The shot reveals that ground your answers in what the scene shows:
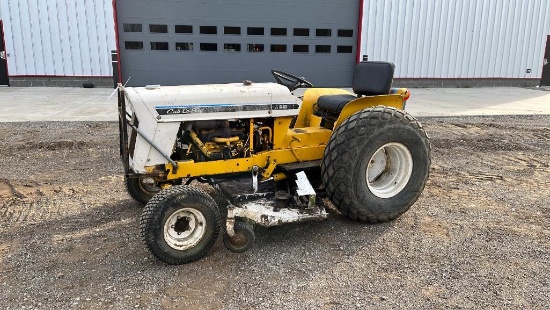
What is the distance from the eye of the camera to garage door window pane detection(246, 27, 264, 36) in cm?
1268

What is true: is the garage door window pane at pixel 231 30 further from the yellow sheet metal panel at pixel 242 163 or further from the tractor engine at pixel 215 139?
the tractor engine at pixel 215 139

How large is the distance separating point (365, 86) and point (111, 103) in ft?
25.3

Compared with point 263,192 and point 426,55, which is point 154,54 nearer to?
point 426,55

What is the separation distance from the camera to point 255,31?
12727 mm

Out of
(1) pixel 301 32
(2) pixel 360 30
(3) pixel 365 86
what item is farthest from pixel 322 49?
(3) pixel 365 86

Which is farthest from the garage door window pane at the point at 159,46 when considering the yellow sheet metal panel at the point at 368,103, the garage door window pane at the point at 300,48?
the yellow sheet metal panel at the point at 368,103

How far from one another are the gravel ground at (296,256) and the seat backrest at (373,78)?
117cm

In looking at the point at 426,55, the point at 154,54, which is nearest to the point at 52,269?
the point at 154,54

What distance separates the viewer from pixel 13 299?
2.70 metres

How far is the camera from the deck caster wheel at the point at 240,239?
3221mm

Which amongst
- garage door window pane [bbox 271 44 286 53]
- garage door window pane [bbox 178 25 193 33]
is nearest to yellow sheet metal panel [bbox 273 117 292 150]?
garage door window pane [bbox 178 25 193 33]

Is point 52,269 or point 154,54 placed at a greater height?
point 154,54

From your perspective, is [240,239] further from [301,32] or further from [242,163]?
[301,32]

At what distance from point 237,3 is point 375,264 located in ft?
Result: 35.0
